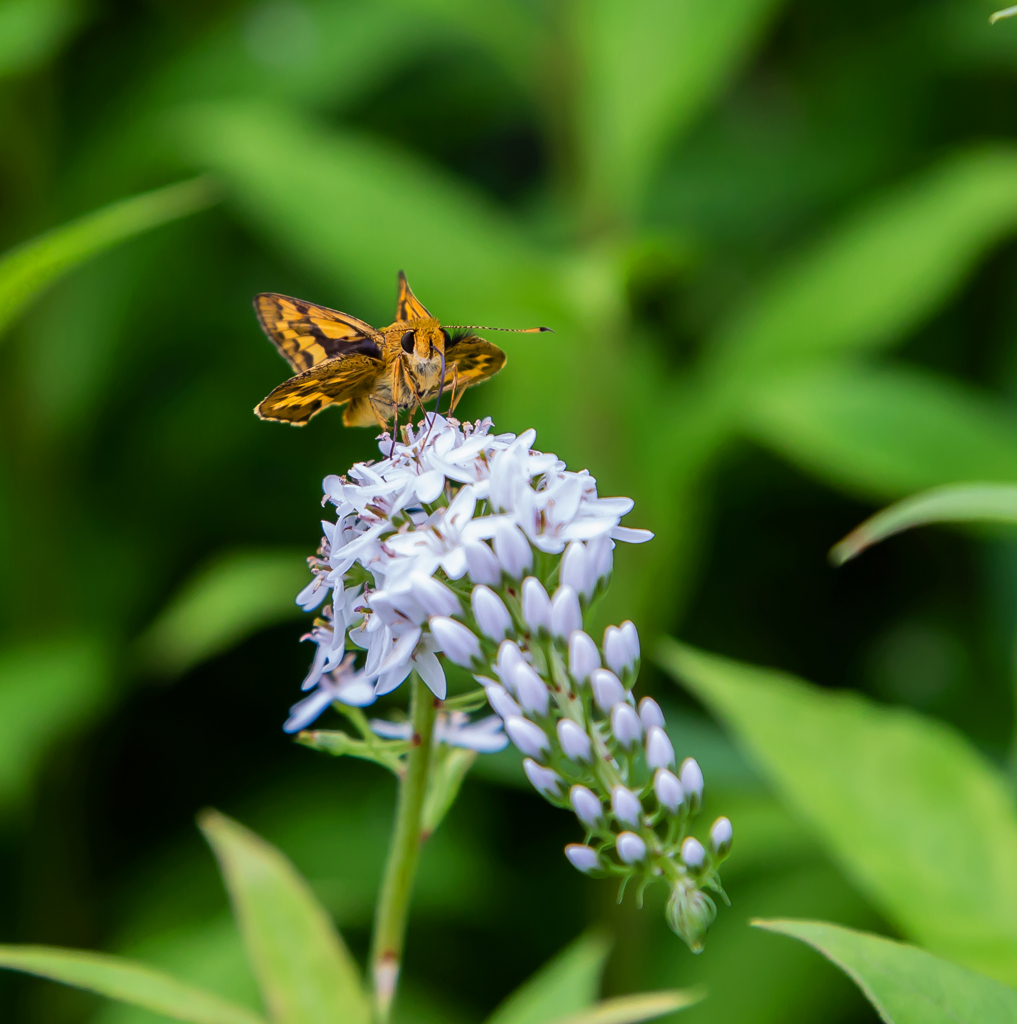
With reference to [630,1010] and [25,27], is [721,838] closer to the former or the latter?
[630,1010]

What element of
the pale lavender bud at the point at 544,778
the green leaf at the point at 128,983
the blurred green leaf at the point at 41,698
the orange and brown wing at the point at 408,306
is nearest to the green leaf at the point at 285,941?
the green leaf at the point at 128,983

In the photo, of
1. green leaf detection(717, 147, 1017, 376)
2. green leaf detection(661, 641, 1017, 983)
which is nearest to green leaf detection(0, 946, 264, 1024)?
green leaf detection(661, 641, 1017, 983)

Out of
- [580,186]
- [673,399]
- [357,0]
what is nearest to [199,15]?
[357,0]

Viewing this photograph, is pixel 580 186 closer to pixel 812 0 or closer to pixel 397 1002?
pixel 812 0

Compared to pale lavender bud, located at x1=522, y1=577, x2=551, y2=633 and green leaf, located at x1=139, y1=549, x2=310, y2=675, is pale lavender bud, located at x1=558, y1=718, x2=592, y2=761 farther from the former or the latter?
green leaf, located at x1=139, y1=549, x2=310, y2=675

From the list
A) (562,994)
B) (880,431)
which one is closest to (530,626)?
(562,994)

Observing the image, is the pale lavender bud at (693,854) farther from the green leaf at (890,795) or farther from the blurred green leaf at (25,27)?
the blurred green leaf at (25,27)
